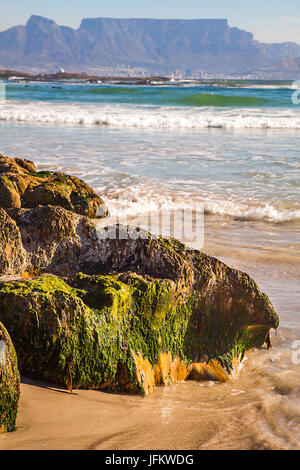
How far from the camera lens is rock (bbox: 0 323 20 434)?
1.90 meters

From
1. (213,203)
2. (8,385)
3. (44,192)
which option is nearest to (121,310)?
(8,385)

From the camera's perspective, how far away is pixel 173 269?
271cm

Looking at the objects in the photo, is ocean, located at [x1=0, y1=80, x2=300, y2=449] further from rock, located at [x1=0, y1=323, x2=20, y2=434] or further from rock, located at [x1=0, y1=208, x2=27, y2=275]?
rock, located at [x1=0, y1=208, x2=27, y2=275]

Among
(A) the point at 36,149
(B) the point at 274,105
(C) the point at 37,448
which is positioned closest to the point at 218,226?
(C) the point at 37,448

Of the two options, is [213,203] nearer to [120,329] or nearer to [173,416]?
[120,329]

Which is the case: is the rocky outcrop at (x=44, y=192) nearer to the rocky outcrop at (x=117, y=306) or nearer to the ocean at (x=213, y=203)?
the ocean at (x=213, y=203)

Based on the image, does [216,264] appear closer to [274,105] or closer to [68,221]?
[68,221]

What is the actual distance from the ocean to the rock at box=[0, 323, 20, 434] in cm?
6

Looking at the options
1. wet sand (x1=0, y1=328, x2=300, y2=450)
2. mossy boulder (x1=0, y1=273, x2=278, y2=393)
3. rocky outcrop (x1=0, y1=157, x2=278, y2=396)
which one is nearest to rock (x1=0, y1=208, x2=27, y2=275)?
rocky outcrop (x1=0, y1=157, x2=278, y2=396)

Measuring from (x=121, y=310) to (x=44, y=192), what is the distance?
7.82 feet

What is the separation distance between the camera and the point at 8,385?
6.33 feet

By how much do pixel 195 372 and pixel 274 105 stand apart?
29118 millimetres

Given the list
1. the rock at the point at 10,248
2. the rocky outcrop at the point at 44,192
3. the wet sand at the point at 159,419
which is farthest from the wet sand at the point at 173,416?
the rocky outcrop at the point at 44,192

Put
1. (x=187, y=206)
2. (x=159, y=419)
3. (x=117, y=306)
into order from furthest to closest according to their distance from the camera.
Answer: (x=187, y=206), (x=117, y=306), (x=159, y=419)
